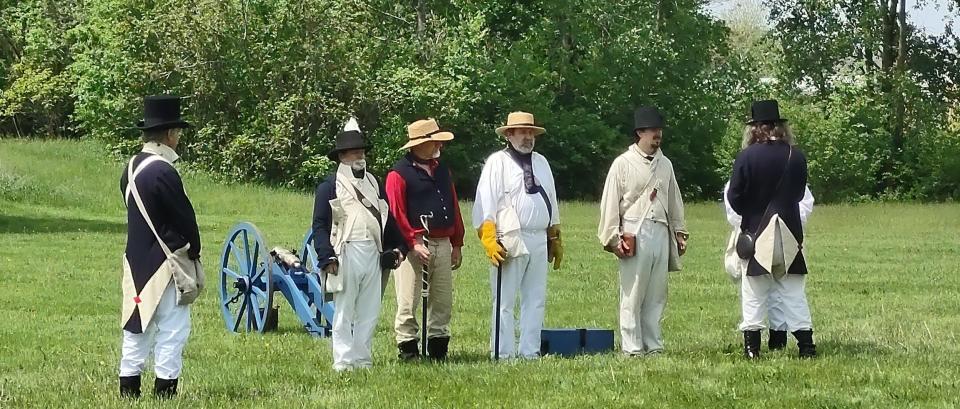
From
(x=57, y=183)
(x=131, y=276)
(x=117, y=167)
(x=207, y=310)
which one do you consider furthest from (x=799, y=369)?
(x=117, y=167)

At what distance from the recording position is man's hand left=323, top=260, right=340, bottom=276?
8.62 meters

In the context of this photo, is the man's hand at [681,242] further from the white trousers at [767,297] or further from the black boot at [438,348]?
the black boot at [438,348]

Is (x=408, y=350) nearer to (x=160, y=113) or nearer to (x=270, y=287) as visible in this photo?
(x=270, y=287)

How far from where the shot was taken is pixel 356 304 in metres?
→ 8.77

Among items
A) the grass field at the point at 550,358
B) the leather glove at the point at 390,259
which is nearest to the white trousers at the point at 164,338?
the grass field at the point at 550,358

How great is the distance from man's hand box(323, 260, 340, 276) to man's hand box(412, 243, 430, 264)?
61cm

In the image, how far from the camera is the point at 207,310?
43.3ft

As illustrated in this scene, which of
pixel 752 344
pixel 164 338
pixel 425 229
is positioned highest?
pixel 425 229

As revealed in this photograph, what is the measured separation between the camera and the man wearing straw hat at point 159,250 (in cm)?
737

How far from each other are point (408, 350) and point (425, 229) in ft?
2.95

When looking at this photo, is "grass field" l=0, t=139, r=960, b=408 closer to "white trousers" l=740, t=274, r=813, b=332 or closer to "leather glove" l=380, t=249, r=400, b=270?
"white trousers" l=740, t=274, r=813, b=332

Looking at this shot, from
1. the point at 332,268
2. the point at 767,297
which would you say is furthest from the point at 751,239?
the point at 332,268

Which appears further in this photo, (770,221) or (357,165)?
(770,221)

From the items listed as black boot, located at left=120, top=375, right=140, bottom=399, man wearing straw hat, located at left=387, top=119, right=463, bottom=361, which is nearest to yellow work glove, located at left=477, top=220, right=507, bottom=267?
man wearing straw hat, located at left=387, top=119, right=463, bottom=361
